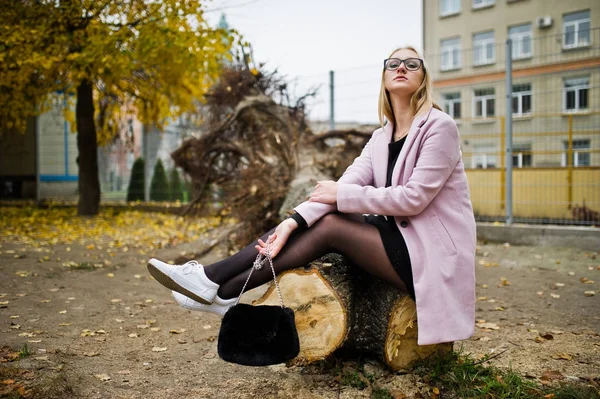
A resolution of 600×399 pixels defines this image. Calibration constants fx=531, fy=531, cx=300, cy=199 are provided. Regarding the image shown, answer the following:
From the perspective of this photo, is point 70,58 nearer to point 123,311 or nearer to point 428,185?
point 123,311

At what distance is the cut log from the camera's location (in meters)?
2.63

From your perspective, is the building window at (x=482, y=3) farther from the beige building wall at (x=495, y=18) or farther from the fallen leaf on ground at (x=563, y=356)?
the fallen leaf on ground at (x=563, y=356)

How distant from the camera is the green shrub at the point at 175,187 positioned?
13.0 metres

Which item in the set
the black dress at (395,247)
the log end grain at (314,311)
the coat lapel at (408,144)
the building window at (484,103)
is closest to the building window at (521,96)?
the building window at (484,103)

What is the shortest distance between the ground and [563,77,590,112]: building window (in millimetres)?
2220

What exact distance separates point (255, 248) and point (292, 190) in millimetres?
3625

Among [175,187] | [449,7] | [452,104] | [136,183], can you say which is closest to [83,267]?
[452,104]

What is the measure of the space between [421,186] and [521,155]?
19.8 feet

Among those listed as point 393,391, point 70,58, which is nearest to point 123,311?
point 393,391

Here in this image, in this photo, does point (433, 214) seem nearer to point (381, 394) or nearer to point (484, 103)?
point (381, 394)

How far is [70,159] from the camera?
15664mm

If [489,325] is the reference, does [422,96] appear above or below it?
above

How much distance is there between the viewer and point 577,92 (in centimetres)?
700

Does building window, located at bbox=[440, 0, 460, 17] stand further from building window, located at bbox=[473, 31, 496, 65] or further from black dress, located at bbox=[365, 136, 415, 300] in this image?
black dress, located at bbox=[365, 136, 415, 300]
